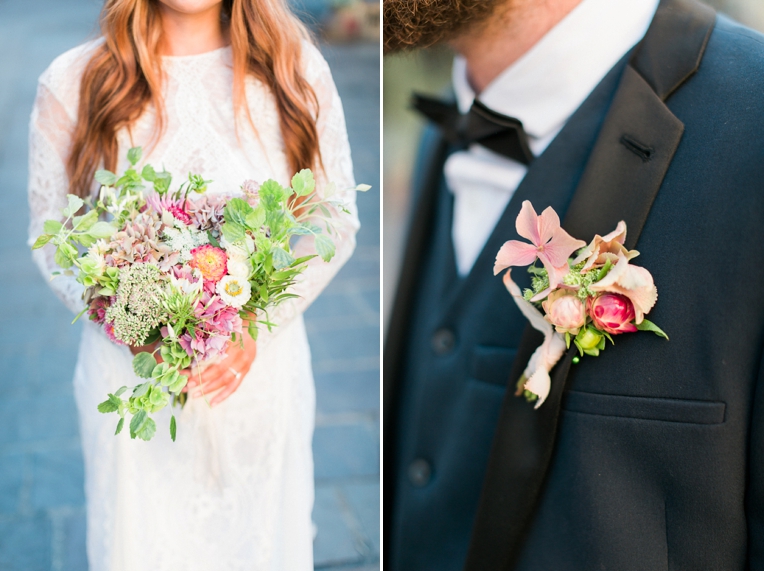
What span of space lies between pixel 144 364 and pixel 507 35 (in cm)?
101

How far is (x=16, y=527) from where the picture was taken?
9.46 feet

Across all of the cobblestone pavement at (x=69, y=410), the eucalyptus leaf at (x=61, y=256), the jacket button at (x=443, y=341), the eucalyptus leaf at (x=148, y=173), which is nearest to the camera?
the eucalyptus leaf at (x=61, y=256)

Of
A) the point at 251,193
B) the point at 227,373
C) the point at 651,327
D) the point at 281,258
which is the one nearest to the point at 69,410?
the point at 227,373

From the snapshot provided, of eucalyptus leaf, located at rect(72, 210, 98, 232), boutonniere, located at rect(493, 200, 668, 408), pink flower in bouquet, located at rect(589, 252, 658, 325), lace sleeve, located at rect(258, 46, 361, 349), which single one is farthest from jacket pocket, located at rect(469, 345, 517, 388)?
eucalyptus leaf, located at rect(72, 210, 98, 232)

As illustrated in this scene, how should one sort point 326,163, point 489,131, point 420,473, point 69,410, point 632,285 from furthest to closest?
point 69,410, point 326,163, point 420,473, point 489,131, point 632,285

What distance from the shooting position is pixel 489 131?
1.51m

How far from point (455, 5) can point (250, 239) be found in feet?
2.19

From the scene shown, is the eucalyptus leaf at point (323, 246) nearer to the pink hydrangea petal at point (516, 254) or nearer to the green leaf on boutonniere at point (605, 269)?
the pink hydrangea petal at point (516, 254)

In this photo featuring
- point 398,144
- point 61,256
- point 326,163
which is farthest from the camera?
point 398,144

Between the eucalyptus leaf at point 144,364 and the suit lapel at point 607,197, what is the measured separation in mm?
640

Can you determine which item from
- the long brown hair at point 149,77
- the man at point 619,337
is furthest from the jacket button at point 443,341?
the long brown hair at point 149,77

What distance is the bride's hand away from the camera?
4.92ft

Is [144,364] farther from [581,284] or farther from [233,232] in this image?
[581,284]

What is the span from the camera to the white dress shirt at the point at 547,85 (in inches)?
53.9
